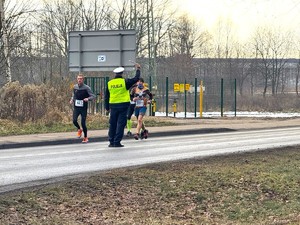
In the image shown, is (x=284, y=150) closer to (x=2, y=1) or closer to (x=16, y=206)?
(x=16, y=206)

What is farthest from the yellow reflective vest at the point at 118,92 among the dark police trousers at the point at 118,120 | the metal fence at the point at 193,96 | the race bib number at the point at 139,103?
the metal fence at the point at 193,96

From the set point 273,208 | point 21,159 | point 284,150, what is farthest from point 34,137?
point 273,208

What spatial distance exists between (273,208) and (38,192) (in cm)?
342

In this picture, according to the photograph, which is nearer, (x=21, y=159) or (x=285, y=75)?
(x=21, y=159)

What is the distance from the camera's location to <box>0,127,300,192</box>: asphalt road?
11.0 meters

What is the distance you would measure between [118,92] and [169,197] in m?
6.24

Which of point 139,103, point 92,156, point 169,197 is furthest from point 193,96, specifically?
point 169,197

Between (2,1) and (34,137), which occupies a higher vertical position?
(2,1)

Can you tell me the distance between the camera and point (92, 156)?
14195 mm

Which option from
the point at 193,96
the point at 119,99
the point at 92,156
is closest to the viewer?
the point at 92,156

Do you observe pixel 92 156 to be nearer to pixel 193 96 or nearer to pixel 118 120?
pixel 118 120

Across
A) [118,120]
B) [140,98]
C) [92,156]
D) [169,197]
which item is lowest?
[169,197]

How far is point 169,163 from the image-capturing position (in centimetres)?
1270

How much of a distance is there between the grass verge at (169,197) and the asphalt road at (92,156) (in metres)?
0.73
